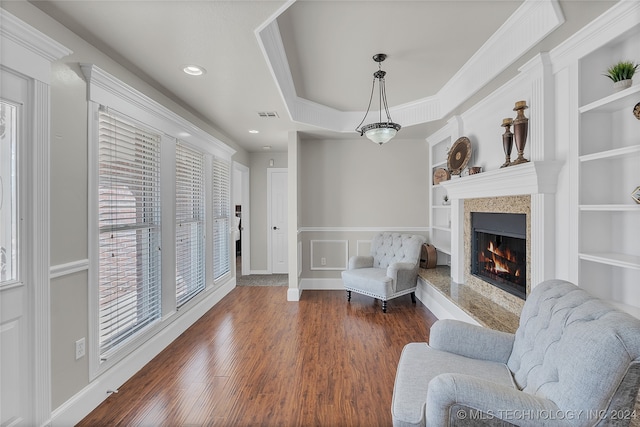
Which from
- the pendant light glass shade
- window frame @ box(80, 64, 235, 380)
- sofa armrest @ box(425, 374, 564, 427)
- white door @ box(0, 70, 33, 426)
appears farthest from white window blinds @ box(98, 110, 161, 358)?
sofa armrest @ box(425, 374, 564, 427)

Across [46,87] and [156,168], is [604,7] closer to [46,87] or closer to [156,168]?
[46,87]

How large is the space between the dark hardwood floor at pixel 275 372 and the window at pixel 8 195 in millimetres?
1081

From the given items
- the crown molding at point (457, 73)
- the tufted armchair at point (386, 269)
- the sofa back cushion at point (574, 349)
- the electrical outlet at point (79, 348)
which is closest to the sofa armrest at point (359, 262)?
the tufted armchair at point (386, 269)

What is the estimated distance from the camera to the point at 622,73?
1.69m

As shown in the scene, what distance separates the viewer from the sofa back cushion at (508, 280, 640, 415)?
983mm

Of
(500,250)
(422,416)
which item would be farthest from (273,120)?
(422,416)

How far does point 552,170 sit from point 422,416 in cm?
187

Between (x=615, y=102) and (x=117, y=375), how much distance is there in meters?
3.68

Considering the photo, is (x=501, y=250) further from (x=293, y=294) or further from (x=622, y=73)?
(x=293, y=294)

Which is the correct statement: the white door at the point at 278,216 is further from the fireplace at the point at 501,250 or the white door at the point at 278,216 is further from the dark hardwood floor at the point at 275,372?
the fireplace at the point at 501,250

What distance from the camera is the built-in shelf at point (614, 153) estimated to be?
1.61 m

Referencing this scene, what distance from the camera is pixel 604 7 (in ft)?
5.43

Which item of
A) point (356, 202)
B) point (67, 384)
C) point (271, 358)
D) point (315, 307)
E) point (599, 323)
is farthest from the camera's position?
point (356, 202)

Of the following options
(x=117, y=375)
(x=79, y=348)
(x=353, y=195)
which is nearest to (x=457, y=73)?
(x=353, y=195)
